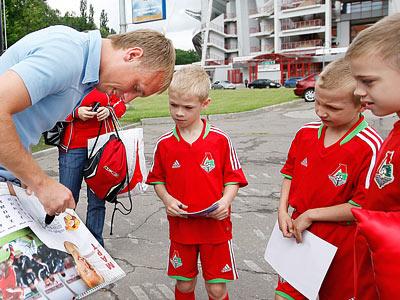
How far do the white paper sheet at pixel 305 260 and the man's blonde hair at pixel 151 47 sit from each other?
1096 millimetres

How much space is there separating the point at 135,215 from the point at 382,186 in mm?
3552

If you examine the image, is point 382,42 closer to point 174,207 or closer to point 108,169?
point 174,207

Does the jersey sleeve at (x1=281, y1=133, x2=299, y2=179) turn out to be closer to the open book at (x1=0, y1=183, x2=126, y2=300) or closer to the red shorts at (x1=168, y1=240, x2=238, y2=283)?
the red shorts at (x1=168, y1=240, x2=238, y2=283)

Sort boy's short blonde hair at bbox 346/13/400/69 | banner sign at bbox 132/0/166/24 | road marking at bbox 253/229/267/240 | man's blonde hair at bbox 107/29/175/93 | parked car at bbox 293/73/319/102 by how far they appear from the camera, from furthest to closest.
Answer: parked car at bbox 293/73/319/102
banner sign at bbox 132/0/166/24
road marking at bbox 253/229/267/240
man's blonde hair at bbox 107/29/175/93
boy's short blonde hair at bbox 346/13/400/69

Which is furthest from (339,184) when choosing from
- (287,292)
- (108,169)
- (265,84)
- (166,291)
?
(265,84)

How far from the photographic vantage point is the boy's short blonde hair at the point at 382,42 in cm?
139

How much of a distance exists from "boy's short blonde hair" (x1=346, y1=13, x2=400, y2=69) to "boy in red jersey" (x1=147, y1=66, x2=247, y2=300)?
123cm

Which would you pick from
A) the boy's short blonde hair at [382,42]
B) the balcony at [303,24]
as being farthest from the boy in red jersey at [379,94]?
the balcony at [303,24]

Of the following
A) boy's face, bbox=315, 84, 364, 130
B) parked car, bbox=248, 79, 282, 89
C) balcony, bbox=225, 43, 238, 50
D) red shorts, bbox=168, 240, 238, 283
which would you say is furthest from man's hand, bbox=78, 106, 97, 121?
balcony, bbox=225, 43, 238, 50

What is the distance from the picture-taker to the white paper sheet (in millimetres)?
2053

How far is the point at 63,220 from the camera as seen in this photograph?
1849 mm

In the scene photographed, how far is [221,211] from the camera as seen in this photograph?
96.7 inches

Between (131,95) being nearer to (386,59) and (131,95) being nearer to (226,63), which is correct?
(386,59)

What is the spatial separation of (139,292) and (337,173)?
5.83ft
